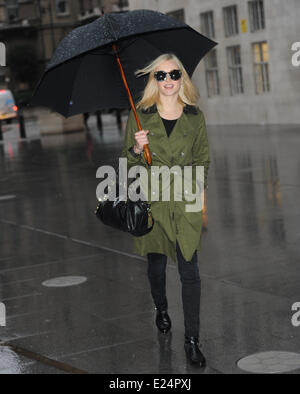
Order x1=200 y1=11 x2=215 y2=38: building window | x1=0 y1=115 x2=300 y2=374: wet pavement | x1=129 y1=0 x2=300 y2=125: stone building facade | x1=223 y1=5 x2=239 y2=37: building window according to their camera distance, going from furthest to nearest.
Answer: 1. x1=200 y1=11 x2=215 y2=38: building window
2. x1=223 y1=5 x2=239 y2=37: building window
3. x1=129 y1=0 x2=300 y2=125: stone building facade
4. x1=0 y1=115 x2=300 y2=374: wet pavement

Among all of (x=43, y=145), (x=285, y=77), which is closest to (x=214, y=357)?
(x=285, y=77)

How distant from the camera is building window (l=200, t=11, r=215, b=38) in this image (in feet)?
102

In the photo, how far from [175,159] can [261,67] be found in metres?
22.8

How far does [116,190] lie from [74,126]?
29624mm

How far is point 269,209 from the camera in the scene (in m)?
11.8

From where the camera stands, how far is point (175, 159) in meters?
6.06

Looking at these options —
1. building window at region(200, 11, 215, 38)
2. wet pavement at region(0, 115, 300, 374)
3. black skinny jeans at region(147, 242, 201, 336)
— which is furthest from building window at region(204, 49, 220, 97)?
black skinny jeans at region(147, 242, 201, 336)

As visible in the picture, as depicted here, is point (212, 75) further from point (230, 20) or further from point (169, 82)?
point (169, 82)

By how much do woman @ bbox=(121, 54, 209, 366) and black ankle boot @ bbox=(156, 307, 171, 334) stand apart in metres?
0.59

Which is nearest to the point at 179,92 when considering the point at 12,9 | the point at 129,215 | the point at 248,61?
the point at 129,215

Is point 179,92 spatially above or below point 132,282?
above

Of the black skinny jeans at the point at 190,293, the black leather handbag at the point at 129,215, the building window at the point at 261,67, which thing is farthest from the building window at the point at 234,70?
the black skinny jeans at the point at 190,293

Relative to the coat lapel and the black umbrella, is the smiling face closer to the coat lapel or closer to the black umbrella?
the coat lapel

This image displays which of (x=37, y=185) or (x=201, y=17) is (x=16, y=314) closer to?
(x=37, y=185)
